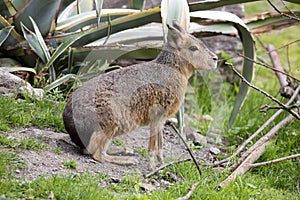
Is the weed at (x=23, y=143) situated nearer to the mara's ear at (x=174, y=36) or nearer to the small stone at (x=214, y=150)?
the mara's ear at (x=174, y=36)

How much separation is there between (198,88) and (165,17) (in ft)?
7.39

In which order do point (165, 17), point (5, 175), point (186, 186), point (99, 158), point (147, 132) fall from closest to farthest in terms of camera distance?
point (5, 175), point (186, 186), point (99, 158), point (165, 17), point (147, 132)

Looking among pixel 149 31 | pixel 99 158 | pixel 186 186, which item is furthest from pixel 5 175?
pixel 149 31

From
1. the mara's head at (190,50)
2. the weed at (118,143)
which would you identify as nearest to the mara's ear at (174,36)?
the mara's head at (190,50)

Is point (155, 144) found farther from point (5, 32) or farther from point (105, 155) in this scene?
point (5, 32)

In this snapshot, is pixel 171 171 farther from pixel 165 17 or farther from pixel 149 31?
pixel 149 31

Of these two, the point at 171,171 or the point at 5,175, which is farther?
the point at 171,171

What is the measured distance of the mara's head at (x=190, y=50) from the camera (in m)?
4.10

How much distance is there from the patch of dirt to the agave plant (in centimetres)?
70

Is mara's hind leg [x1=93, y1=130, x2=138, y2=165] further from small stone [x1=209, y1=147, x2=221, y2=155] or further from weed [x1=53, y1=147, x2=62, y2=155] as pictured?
small stone [x1=209, y1=147, x2=221, y2=155]

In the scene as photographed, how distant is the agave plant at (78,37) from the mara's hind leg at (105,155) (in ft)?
3.30

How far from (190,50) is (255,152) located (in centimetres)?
99

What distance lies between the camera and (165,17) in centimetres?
446

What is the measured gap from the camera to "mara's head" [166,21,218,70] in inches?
161
